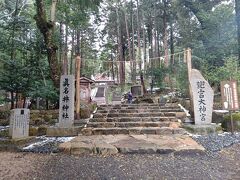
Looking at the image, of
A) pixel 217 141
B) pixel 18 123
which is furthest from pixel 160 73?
pixel 18 123

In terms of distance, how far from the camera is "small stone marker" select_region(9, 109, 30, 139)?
628 centimetres

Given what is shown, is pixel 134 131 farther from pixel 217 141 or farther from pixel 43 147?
pixel 43 147

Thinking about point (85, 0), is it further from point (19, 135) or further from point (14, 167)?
point (14, 167)

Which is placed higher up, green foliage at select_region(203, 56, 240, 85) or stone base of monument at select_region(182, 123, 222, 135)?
green foliage at select_region(203, 56, 240, 85)

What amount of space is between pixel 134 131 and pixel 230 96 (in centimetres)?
298

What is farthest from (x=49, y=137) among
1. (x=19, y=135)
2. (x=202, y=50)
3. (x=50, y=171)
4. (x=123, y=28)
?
(x=123, y=28)

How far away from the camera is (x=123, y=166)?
160 inches

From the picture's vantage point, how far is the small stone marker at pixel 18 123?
20.6ft

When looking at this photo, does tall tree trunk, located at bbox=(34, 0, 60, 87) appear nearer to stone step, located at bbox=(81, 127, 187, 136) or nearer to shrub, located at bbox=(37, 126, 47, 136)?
shrub, located at bbox=(37, 126, 47, 136)

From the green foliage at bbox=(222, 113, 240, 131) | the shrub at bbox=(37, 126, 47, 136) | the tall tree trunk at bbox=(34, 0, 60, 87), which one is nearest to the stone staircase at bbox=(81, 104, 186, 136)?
the shrub at bbox=(37, 126, 47, 136)

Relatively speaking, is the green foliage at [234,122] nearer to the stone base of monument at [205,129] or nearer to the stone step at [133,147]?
the stone base of monument at [205,129]

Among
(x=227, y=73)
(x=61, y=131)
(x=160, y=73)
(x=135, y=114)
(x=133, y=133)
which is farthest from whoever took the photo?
(x=160, y=73)

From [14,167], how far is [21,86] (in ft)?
18.1

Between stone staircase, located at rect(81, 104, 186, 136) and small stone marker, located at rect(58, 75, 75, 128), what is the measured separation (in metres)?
0.63
